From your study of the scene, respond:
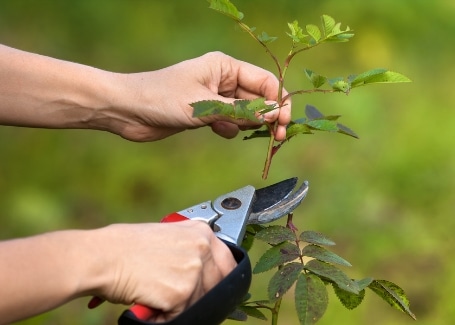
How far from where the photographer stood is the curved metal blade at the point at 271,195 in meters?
1.81

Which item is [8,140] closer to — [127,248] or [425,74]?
[425,74]

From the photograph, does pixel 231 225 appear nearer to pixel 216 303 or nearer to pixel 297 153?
pixel 216 303

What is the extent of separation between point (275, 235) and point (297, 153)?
2213mm

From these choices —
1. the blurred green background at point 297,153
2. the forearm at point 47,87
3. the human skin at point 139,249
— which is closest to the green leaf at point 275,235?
the human skin at point 139,249

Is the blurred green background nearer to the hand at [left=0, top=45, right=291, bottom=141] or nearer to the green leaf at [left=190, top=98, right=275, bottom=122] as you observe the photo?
the hand at [left=0, top=45, right=291, bottom=141]

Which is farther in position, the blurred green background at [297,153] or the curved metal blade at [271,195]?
the blurred green background at [297,153]

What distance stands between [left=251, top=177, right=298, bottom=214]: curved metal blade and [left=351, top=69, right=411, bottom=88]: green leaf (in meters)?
0.25

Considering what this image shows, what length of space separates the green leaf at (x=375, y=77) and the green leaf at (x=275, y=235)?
31 centimetres

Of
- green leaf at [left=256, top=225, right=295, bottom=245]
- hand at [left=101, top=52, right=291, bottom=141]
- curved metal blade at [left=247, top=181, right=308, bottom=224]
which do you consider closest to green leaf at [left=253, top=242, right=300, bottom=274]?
green leaf at [left=256, top=225, right=295, bottom=245]

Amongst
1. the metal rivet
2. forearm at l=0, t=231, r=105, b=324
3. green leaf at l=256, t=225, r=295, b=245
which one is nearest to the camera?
forearm at l=0, t=231, r=105, b=324

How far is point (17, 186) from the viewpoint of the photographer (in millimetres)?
3789

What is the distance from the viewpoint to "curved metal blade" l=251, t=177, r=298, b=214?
181 centimetres

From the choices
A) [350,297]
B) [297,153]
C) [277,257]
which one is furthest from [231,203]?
[297,153]

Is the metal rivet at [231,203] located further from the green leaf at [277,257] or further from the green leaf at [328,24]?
the green leaf at [328,24]
